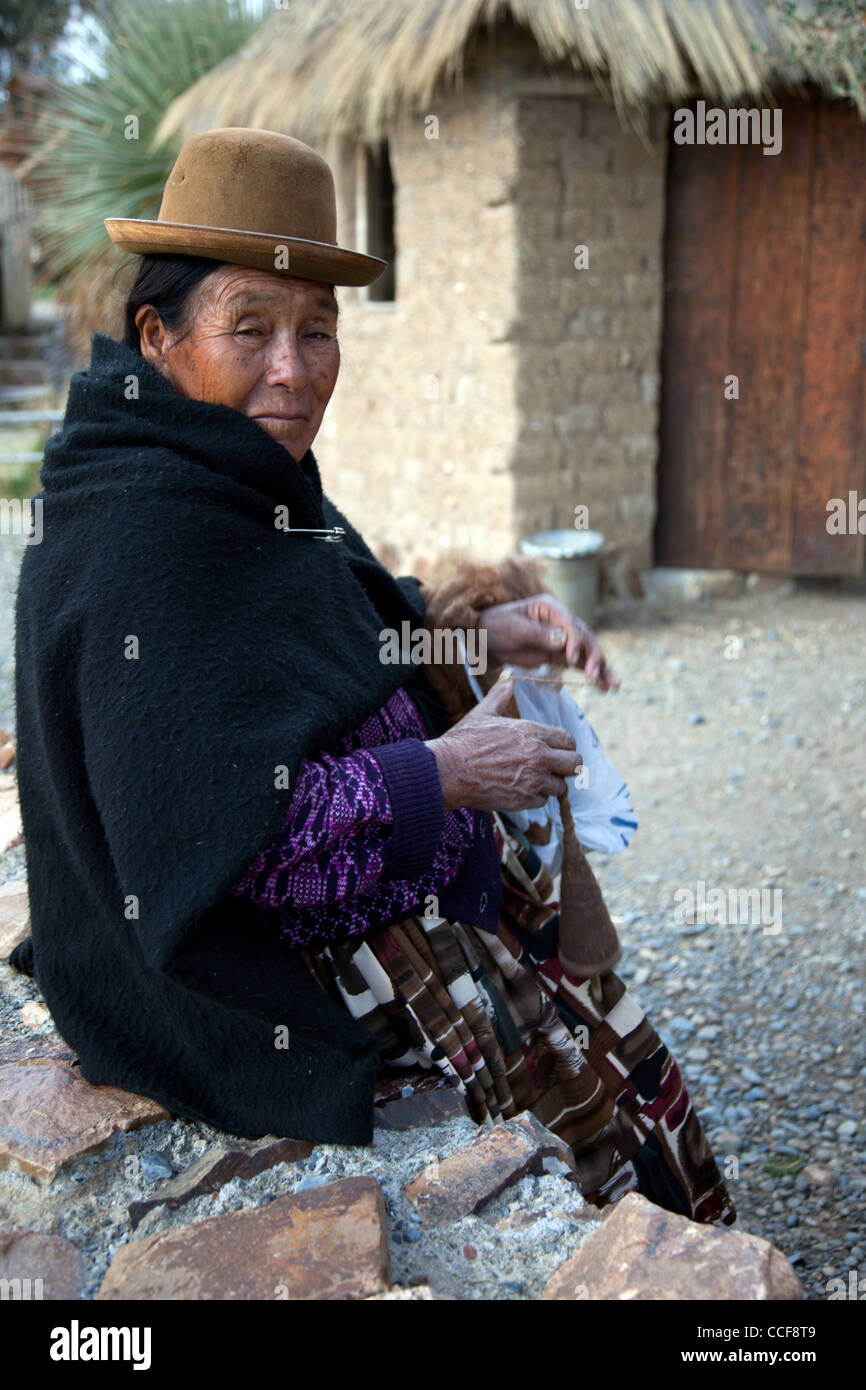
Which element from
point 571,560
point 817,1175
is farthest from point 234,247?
point 571,560

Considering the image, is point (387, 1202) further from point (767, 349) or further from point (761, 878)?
point (767, 349)

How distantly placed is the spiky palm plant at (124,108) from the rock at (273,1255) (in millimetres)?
7975

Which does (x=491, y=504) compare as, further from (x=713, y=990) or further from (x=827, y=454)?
(x=713, y=990)

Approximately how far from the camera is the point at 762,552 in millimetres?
6688

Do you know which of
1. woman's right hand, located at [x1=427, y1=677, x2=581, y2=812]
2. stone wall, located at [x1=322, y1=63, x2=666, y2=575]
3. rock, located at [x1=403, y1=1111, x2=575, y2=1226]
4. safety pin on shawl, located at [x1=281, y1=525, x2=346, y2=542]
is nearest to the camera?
rock, located at [x1=403, y1=1111, x2=575, y2=1226]

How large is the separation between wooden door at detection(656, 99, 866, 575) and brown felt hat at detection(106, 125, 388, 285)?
5.04 m

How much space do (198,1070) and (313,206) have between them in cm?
128

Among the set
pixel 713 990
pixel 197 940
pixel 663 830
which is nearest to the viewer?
pixel 197 940

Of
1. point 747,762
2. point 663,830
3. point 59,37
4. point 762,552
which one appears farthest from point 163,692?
point 59,37

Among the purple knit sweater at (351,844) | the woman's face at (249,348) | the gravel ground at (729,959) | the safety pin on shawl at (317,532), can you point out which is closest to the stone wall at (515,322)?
the gravel ground at (729,959)

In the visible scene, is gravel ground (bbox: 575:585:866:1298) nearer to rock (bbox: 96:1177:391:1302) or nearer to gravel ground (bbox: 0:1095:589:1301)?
gravel ground (bbox: 0:1095:589:1301)

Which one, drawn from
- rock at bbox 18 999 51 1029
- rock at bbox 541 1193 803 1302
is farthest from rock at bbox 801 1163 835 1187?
rock at bbox 18 999 51 1029

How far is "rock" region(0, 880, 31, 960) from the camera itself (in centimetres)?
231

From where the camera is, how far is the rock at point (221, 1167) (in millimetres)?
1624
